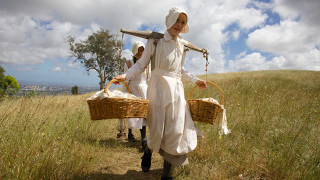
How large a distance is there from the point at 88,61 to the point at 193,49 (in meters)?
28.3

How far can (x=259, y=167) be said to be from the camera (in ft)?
9.32

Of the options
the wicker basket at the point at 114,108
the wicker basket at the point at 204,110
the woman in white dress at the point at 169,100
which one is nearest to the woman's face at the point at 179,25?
the woman in white dress at the point at 169,100

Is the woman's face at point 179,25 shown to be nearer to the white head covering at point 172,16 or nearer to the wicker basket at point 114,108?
the white head covering at point 172,16

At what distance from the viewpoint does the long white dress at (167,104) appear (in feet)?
8.21

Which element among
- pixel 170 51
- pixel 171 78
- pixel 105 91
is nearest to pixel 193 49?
pixel 170 51

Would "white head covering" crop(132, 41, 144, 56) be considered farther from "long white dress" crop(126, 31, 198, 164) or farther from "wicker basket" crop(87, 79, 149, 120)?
"wicker basket" crop(87, 79, 149, 120)

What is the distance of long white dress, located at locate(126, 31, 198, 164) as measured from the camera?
98.5 inches

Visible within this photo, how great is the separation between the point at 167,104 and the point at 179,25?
3.79 feet

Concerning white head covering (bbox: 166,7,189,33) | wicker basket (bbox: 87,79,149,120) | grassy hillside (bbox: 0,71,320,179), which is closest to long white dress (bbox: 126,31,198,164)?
white head covering (bbox: 166,7,189,33)

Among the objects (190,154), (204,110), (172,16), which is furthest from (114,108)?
(190,154)

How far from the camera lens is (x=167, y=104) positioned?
2516mm

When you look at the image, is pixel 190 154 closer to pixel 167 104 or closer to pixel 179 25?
pixel 167 104

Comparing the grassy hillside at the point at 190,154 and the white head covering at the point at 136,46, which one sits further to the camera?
the white head covering at the point at 136,46

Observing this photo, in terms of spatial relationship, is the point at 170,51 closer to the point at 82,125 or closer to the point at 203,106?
the point at 203,106
